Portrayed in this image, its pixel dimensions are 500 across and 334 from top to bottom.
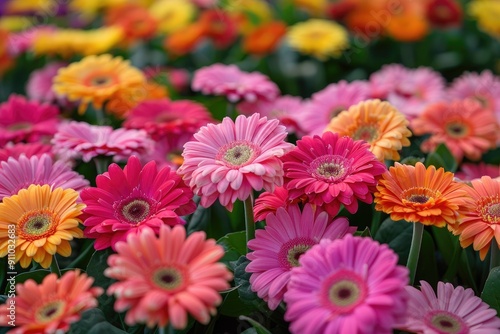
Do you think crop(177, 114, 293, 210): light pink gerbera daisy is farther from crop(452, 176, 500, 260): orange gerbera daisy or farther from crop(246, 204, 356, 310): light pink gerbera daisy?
crop(452, 176, 500, 260): orange gerbera daisy

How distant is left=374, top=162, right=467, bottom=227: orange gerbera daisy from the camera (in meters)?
0.98

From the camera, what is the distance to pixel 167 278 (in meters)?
0.83

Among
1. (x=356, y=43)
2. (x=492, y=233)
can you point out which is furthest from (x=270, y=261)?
(x=356, y=43)

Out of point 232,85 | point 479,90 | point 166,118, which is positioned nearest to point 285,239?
point 166,118

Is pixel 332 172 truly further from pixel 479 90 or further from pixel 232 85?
pixel 479 90

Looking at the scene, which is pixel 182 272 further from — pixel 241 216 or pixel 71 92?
pixel 71 92

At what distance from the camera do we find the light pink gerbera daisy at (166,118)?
1456 mm

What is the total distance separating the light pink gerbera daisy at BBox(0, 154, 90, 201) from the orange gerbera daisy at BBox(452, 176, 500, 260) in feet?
2.37

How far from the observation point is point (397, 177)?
1.08 metres

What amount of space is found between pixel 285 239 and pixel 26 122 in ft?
2.94

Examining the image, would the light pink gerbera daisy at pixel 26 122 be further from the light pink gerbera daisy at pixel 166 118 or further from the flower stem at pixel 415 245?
the flower stem at pixel 415 245

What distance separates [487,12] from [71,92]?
5.70ft

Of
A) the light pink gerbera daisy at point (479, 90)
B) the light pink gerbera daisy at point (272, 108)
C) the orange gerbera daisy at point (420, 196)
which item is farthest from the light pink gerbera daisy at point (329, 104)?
the orange gerbera daisy at point (420, 196)

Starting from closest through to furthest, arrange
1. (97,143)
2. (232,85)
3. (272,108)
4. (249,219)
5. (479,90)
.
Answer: (249,219), (97,143), (232,85), (272,108), (479,90)
